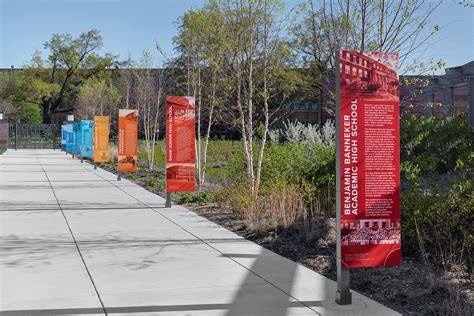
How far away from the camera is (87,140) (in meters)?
35.2

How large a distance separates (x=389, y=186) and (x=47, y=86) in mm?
81917

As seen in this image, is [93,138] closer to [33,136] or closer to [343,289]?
[343,289]

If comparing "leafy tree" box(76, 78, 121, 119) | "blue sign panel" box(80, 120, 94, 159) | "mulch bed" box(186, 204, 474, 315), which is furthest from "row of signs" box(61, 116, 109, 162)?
"mulch bed" box(186, 204, 474, 315)

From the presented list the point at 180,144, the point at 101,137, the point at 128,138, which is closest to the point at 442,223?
the point at 180,144

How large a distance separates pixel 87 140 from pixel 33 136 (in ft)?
115

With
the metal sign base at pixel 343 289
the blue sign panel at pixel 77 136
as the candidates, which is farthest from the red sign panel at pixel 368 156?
the blue sign panel at pixel 77 136

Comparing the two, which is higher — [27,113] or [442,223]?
[27,113]

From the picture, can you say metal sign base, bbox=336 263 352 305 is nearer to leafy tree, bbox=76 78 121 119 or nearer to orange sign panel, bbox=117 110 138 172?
orange sign panel, bbox=117 110 138 172

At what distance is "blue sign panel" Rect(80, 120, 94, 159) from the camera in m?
33.9

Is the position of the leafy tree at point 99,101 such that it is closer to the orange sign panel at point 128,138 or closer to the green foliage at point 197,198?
the orange sign panel at point 128,138

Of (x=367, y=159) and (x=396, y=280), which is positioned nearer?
(x=367, y=159)

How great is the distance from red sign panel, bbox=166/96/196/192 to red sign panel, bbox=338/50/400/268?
8.60 metres

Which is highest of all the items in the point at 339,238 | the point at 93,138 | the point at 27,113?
the point at 27,113

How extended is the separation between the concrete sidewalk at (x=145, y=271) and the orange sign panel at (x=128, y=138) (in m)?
8.49
